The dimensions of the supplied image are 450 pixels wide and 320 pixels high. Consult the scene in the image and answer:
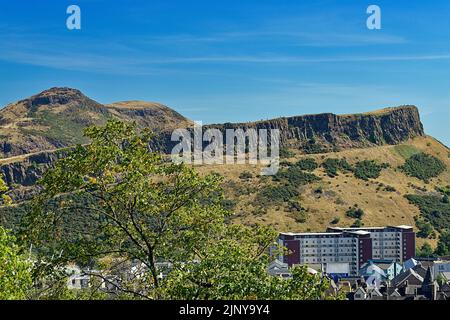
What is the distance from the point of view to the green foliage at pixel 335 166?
13025cm

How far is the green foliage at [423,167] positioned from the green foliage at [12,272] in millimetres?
132813

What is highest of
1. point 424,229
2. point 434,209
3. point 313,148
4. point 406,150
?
point 313,148

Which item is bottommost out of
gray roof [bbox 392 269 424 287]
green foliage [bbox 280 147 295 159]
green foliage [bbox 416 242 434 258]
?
green foliage [bbox 416 242 434 258]

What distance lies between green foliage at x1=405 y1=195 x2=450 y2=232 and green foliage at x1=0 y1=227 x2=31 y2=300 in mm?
101836

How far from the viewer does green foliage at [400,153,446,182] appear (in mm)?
138600

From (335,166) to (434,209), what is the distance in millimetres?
26034

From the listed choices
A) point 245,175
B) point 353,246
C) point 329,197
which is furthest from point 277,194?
point 353,246

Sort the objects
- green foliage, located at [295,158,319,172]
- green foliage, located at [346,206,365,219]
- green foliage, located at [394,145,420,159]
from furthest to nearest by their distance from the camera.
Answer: green foliage, located at [394,145,420,159] → green foliage, located at [295,158,319,172] → green foliage, located at [346,206,365,219]

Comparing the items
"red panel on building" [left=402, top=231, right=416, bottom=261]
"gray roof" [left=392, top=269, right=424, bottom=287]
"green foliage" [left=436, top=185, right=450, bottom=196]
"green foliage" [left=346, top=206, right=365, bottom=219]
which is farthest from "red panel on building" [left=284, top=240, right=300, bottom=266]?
"green foliage" [left=436, top=185, right=450, bottom=196]

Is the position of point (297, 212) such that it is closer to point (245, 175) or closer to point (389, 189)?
point (245, 175)

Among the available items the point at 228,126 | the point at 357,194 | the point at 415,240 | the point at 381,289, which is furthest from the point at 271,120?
the point at 381,289

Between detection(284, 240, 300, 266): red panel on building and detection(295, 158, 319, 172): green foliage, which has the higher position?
detection(295, 158, 319, 172): green foliage

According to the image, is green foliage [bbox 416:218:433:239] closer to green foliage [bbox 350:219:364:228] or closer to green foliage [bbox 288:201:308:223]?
green foliage [bbox 350:219:364:228]

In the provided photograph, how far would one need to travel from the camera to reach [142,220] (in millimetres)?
12141
